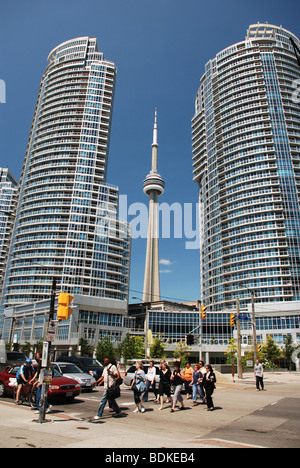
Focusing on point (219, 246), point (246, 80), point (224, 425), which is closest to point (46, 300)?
point (219, 246)

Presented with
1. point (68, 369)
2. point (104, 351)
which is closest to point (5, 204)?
point (104, 351)

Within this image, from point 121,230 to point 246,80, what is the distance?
191 feet

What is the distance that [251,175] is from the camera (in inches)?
3679

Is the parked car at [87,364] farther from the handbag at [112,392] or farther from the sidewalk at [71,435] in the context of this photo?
the sidewalk at [71,435]

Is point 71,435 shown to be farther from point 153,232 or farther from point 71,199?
point 153,232

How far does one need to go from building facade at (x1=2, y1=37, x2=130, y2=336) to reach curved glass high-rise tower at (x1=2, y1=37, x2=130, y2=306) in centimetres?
25

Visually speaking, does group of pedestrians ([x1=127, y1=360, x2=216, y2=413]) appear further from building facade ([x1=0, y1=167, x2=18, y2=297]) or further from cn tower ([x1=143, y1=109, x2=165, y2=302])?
building facade ([x1=0, y1=167, x2=18, y2=297])

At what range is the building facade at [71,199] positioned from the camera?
286 ft

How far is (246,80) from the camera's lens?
330ft

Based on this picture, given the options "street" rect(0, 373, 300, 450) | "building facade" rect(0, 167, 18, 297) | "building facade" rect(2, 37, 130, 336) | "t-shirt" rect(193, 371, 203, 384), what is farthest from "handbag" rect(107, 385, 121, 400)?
"building facade" rect(0, 167, 18, 297)

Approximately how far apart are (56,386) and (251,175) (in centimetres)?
8875

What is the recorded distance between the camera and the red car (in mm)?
13613

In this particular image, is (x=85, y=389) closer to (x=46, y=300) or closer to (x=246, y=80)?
(x=46, y=300)

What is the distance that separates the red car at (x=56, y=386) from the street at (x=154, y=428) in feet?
1.80
